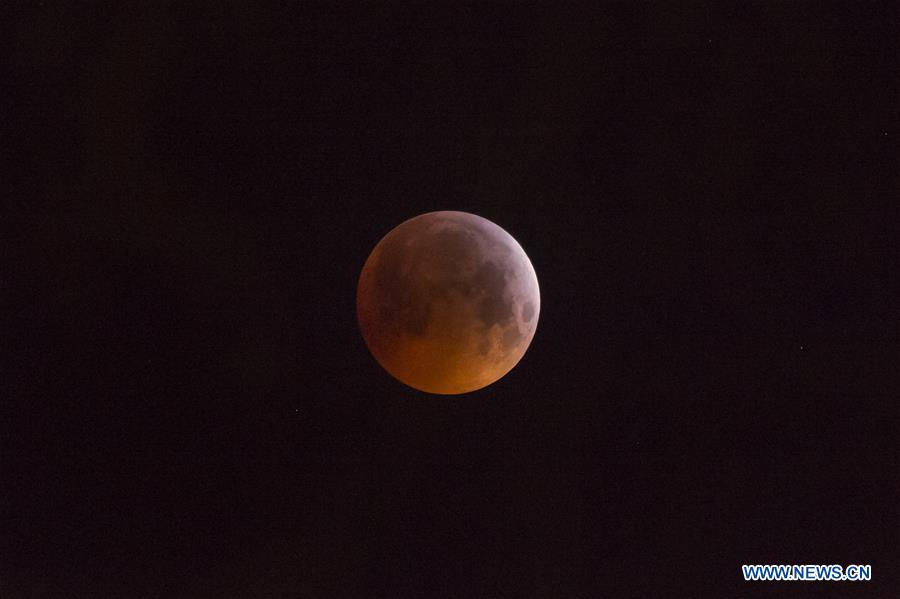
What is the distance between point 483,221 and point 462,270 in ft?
2.37

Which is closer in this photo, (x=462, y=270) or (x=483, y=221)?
(x=462, y=270)

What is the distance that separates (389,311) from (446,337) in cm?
46

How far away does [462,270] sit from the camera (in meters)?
5.70

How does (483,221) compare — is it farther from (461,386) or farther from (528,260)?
(461,386)

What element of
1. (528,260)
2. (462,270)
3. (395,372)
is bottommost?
(395,372)

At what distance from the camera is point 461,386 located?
604 cm

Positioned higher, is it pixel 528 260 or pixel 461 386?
pixel 528 260

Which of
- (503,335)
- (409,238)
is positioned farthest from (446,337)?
(409,238)

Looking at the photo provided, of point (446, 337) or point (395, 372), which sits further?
point (395, 372)

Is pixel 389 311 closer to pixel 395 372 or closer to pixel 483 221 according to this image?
pixel 395 372

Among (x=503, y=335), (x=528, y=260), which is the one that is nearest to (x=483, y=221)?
(x=528, y=260)

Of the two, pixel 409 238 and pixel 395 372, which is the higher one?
pixel 409 238

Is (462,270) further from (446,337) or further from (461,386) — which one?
(461,386)

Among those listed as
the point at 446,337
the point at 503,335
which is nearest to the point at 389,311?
the point at 446,337
